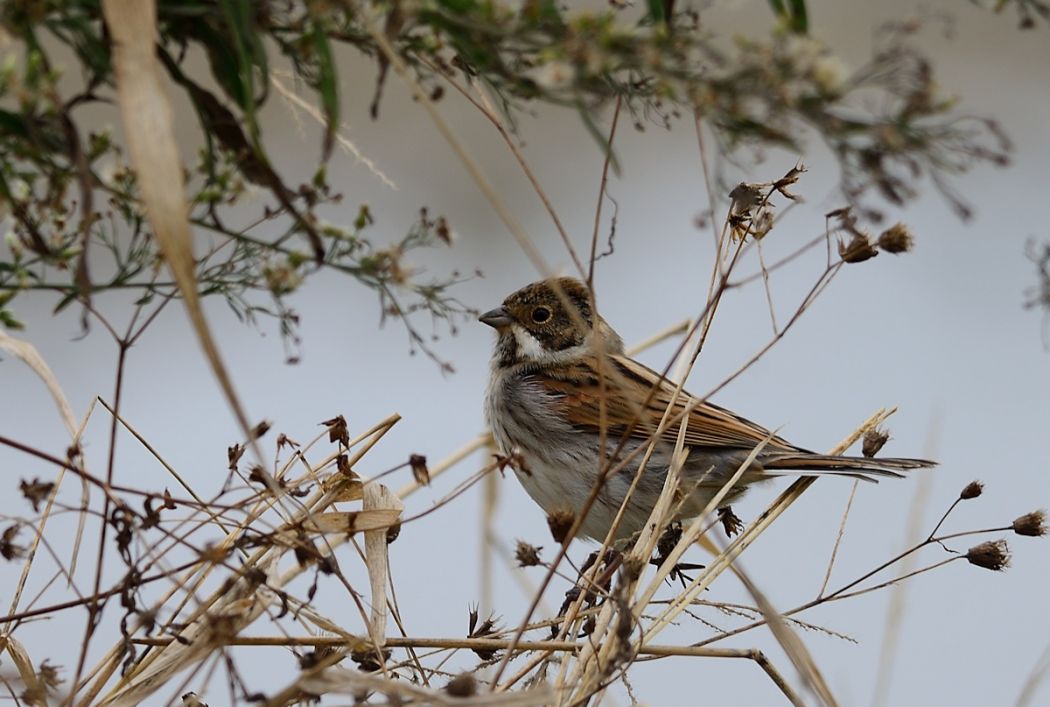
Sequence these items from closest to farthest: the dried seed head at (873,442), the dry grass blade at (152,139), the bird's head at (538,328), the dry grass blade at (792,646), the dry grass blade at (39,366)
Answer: the dry grass blade at (152,139) < the dry grass blade at (792,646) < the dry grass blade at (39,366) < the dried seed head at (873,442) < the bird's head at (538,328)

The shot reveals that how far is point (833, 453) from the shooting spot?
10.9 ft

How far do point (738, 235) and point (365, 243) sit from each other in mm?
744

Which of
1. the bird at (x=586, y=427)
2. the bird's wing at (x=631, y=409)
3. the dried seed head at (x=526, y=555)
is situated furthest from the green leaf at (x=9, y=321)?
the bird's wing at (x=631, y=409)

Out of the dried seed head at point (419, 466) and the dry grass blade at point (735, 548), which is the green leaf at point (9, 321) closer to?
the dried seed head at point (419, 466)

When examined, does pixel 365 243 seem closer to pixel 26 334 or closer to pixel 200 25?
pixel 200 25

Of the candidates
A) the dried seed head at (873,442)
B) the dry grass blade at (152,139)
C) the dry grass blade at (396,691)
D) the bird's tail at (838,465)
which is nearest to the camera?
the dry grass blade at (152,139)

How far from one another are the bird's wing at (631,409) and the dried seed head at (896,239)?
1.23 m

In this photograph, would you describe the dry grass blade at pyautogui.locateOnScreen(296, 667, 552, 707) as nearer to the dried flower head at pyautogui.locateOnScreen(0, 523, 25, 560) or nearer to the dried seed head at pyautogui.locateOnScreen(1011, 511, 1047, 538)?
the dried flower head at pyautogui.locateOnScreen(0, 523, 25, 560)

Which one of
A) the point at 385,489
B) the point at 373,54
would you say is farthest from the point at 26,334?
the point at 373,54

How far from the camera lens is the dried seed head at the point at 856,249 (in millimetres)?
2400

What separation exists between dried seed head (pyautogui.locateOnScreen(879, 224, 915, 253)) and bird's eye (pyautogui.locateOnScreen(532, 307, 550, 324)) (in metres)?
2.11

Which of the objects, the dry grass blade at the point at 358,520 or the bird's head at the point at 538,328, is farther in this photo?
the bird's head at the point at 538,328

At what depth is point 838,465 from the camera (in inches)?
133

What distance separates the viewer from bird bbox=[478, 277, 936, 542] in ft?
12.3
